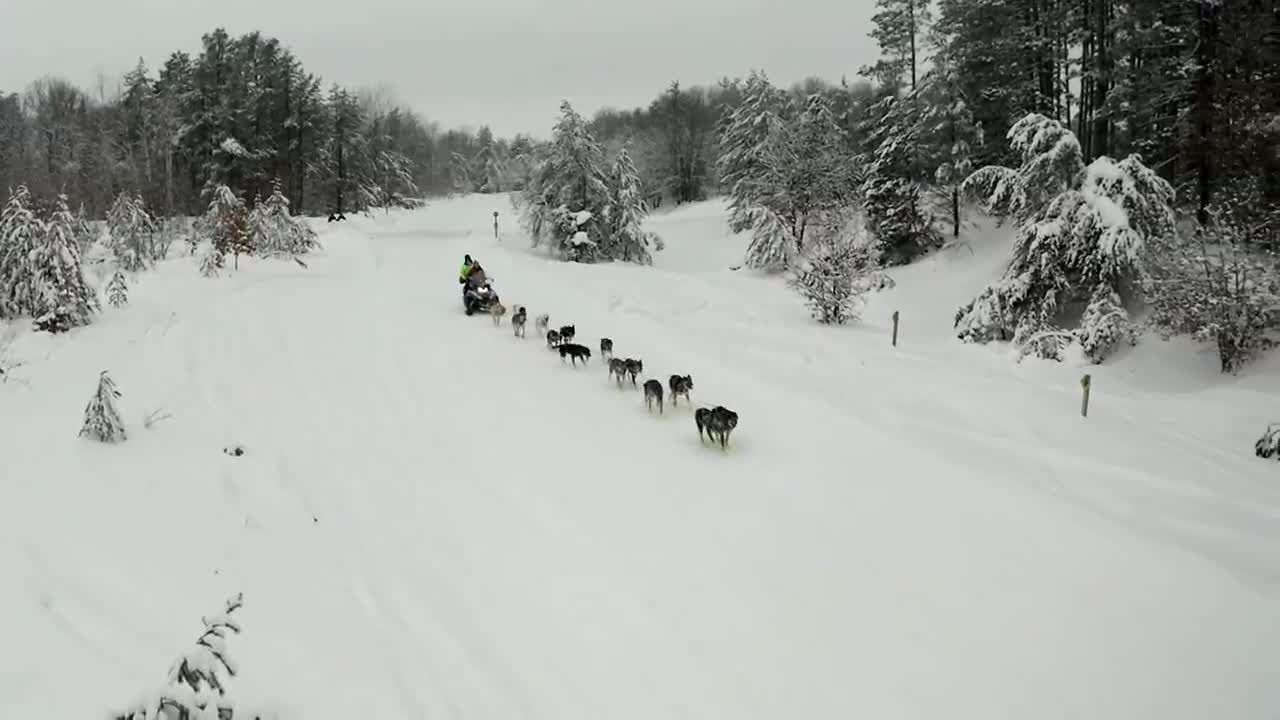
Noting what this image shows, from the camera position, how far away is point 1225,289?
12578 mm

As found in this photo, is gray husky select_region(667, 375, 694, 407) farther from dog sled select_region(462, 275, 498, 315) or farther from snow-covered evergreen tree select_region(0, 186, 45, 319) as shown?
snow-covered evergreen tree select_region(0, 186, 45, 319)

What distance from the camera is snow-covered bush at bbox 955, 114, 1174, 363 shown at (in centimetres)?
1541

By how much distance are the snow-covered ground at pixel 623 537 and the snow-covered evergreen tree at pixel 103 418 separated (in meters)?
0.16

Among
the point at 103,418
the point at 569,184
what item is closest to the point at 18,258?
the point at 103,418

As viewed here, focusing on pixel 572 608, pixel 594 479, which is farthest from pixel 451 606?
pixel 594 479

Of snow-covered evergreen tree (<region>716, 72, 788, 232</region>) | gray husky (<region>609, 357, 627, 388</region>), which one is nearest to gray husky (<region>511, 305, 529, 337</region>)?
gray husky (<region>609, 357, 627, 388</region>)

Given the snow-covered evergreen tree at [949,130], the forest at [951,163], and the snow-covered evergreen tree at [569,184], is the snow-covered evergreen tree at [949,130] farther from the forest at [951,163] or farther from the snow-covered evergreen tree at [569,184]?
the snow-covered evergreen tree at [569,184]

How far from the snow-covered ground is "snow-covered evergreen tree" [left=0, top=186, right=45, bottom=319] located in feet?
4.20

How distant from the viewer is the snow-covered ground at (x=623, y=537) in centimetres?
493

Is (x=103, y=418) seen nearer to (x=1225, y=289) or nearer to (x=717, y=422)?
(x=717, y=422)

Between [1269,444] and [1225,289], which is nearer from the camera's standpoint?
[1269,444]

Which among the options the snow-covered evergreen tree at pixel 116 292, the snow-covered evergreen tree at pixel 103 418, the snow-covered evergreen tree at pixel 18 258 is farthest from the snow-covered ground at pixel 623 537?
the snow-covered evergreen tree at pixel 18 258

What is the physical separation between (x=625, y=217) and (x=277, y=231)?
1353cm

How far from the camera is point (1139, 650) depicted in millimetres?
5512
